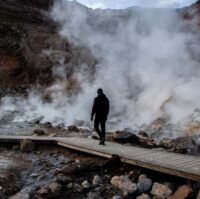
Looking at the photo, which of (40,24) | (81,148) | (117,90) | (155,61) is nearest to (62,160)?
(81,148)

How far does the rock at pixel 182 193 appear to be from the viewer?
5070mm

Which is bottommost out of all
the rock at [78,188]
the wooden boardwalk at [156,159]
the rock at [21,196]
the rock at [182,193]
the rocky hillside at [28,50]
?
the rock at [21,196]

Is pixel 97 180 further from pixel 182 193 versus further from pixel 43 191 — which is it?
pixel 182 193

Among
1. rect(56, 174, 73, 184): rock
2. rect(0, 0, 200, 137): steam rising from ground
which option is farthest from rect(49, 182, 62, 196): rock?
rect(0, 0, 200, 137): steam rising from ground

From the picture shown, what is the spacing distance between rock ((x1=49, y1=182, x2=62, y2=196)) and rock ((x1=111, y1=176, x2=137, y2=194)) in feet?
2.86

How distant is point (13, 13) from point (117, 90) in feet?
49.8

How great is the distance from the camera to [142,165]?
242 inches

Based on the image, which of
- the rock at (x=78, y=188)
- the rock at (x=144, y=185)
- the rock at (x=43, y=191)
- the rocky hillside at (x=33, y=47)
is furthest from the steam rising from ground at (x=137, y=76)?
the rock at (x=43, y=191)

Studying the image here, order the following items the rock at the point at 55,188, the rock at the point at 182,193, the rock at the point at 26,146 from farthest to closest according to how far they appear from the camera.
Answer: the rock at the point at 26,146
the rock at the point at 55,188
the rock at the point at 182,193

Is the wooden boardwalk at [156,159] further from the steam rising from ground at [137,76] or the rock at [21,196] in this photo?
the steam rising from ground at [137,76]

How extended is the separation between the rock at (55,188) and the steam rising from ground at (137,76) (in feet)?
19.4

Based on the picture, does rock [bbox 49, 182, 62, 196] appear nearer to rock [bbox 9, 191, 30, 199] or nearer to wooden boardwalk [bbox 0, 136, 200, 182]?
rock [bbox 9, 191, 30, 199]

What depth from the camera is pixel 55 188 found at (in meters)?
5.66

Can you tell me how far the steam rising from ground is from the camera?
12.6m
